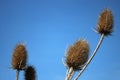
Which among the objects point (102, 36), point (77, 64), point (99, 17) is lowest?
point (77, 64)

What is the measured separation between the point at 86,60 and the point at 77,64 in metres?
0.63

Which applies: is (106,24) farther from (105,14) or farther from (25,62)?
(25,62)

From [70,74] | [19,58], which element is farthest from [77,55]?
[19,58]

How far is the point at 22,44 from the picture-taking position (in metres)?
21.0

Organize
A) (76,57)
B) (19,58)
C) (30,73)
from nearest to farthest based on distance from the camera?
(76,57) < (19,58) < (30,73)

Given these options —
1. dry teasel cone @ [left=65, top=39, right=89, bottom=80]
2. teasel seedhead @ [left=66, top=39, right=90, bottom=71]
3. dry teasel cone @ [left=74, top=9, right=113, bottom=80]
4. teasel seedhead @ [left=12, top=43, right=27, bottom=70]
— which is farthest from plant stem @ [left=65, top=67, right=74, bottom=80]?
teasel seedhead @ [left=12, top=43, right=27, bottom=70]

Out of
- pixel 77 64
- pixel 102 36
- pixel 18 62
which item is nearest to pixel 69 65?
pixel 77 64

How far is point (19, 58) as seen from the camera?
65.0 ft

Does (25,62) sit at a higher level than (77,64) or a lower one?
higher

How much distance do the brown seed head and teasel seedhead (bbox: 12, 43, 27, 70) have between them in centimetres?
566

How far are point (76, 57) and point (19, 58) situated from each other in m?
6.30

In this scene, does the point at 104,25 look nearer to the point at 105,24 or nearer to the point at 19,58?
the point at 105,24

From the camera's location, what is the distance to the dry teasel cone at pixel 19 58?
65.1ft

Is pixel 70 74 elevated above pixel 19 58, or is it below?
below
